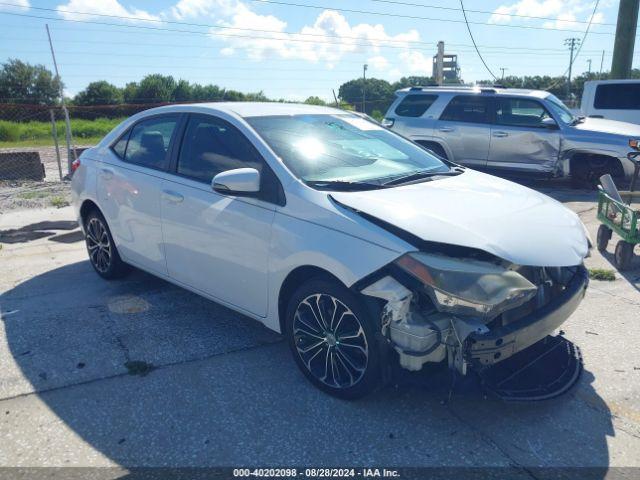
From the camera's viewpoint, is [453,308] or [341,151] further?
[341,151]

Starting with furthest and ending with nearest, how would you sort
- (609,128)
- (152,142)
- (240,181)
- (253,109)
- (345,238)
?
(609,128) → (152,142) → (253,109) → (240,181) → (345,238)

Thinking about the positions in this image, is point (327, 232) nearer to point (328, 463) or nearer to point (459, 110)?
point (328, 463)

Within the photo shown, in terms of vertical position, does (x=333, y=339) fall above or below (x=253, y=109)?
below

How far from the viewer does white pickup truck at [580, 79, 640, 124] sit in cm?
1279

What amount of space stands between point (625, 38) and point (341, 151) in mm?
13587

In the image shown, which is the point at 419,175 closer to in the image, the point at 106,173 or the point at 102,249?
the point at 106,173

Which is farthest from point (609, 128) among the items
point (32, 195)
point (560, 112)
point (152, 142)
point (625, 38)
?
point (32, 195)

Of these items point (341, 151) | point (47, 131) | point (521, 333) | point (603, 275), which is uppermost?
point (341, 151)

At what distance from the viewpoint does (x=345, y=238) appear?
3148 mm

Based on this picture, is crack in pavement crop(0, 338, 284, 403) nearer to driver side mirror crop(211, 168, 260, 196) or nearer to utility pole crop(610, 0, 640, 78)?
driver side mirror crop(211, 168, 260, 196)

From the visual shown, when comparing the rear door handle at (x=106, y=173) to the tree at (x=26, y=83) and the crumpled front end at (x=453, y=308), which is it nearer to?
the crumpled front end at (x=453, y=308)

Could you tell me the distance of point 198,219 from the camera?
403cm

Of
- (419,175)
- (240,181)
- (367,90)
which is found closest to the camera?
(240,181)

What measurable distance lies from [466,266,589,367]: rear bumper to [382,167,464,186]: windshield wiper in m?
1.22
